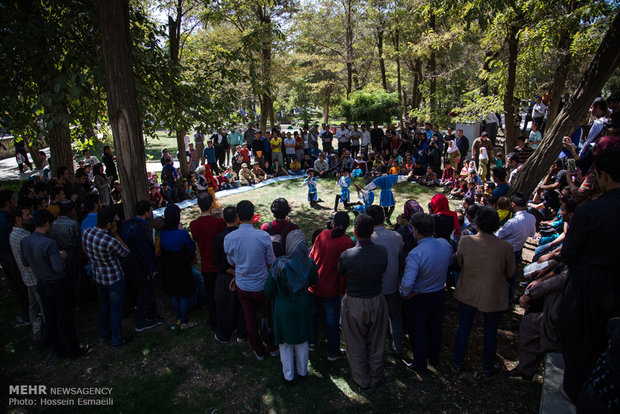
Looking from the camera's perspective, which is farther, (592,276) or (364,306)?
(364,306)

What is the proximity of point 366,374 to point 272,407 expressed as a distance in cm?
102

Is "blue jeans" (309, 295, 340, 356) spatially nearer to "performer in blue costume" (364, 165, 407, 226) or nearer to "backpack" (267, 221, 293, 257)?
"backpack" (267, 221, 293, 257)

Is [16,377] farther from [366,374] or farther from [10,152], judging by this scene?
[10,152]

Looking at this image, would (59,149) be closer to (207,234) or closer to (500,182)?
(207,234)

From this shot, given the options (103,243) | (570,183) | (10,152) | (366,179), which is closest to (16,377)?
(103,243)

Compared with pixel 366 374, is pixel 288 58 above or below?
above

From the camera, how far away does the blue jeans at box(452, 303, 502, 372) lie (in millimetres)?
3872

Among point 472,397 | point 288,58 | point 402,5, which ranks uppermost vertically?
point 402,5

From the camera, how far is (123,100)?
477 cm

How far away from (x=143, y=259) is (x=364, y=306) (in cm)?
296

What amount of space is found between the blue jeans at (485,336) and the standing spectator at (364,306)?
0.88m

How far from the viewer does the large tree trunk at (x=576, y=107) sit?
219 inches

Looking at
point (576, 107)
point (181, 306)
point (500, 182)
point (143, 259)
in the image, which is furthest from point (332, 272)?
point (576, 107)

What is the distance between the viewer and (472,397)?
12.4ft
